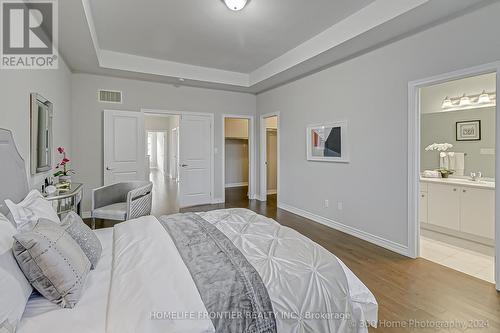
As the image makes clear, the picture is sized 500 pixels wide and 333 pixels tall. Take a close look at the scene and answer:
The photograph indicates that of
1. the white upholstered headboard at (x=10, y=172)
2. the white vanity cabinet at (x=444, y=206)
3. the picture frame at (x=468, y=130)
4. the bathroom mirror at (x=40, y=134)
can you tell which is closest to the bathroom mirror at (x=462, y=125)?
the picture frame at (x=468, y=130)

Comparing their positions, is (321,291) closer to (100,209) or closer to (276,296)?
(276,296)

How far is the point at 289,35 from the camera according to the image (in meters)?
3.75

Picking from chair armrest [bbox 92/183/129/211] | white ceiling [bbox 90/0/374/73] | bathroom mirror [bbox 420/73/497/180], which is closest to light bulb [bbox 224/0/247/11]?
white ceiling [bbox 90/0/374/73]

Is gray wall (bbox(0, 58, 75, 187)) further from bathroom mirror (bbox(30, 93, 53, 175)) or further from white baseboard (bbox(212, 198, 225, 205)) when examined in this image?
white baseboard (bbox(212, 198, 225, 205))

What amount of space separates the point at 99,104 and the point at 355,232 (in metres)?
4.92

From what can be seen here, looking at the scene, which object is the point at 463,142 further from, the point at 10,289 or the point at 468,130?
the point at 10,289

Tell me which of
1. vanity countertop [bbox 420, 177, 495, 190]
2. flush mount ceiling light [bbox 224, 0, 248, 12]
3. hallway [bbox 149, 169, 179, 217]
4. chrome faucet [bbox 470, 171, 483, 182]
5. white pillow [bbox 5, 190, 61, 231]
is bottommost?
hallway [bbox 149, 169, 179, 217]

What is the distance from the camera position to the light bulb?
2807 millimetres

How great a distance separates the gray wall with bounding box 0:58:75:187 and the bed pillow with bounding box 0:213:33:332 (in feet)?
4.66

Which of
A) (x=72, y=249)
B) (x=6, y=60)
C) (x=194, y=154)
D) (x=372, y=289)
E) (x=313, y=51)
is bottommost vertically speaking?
(x=372, y=289)

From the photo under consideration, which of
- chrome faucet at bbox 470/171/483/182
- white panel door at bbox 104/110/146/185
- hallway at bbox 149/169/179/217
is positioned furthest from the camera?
hallway at bbox 149/169/179/217

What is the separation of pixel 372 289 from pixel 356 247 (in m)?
1.06

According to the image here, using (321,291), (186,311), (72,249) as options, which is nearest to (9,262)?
(72,249)

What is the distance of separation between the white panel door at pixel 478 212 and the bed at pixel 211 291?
9.21ft
